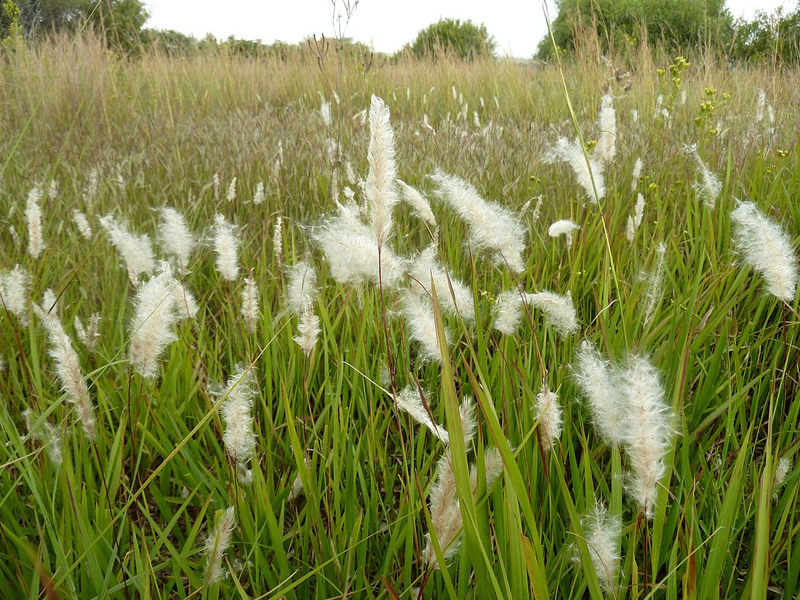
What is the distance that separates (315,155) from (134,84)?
325cm

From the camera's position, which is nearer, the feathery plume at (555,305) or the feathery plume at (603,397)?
the feathery plume at (603,397)

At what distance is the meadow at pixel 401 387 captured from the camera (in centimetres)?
81

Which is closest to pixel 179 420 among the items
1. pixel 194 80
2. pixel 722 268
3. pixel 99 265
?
pixel 99 265

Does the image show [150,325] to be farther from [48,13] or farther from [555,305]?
[48,13]

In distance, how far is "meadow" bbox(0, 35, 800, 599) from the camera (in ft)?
2.64

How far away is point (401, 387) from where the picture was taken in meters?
1.46

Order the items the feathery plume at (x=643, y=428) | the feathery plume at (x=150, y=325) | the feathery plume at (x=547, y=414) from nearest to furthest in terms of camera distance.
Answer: the feathery plume at (x=643, y=428), the feathery plume at (x=547, y=414), the feathery plume at (x=150, y=325)

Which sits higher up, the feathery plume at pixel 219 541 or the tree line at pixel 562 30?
the tree line at pixel 562 30

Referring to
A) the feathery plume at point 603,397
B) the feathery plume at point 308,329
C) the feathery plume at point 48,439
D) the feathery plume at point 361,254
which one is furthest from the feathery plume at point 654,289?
the feathery plume at point 48,439

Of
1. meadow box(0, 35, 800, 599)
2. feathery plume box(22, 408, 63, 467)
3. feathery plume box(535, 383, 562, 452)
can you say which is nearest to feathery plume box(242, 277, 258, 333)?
meadow box(0, 35, 800, 599)

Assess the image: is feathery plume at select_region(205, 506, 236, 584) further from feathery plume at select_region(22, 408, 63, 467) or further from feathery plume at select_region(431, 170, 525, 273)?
feathery plume at select_region(431, 170, 525, 273)

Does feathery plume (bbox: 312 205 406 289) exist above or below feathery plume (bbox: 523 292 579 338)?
above

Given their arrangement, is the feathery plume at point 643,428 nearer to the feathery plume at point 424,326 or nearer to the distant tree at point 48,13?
the feathery plume at point 424,326

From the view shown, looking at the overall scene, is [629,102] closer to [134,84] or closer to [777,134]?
[777,134]
